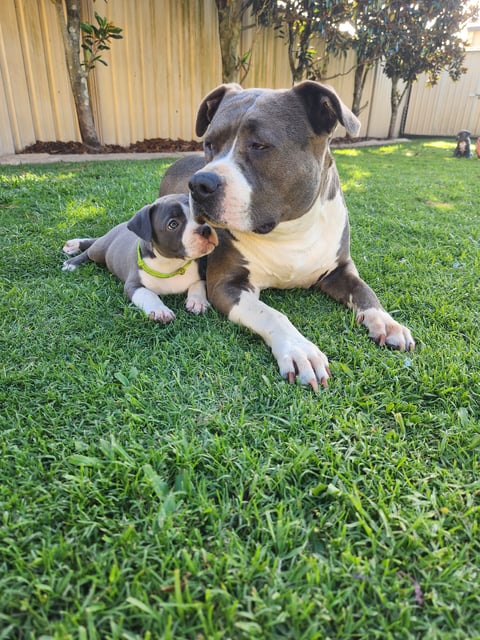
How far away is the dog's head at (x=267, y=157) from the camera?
2.32 metres

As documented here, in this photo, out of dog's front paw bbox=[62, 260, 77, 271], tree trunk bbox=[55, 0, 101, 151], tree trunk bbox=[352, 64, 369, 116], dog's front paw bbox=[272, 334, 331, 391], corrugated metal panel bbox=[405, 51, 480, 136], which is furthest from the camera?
corrugated metal panel bbox=[405, 51, 480, 136]

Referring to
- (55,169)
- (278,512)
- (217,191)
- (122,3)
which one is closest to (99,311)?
(217,191)

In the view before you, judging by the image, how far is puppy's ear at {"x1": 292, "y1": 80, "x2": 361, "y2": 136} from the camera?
2.39 m

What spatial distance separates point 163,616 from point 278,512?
0.44 m

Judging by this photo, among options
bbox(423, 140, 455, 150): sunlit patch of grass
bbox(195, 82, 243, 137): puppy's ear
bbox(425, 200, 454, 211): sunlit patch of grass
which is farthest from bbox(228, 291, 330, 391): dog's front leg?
bbox(423, 140, 455, 150): sunlit patch of grass

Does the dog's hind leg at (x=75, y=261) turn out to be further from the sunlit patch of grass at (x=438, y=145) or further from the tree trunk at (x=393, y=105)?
the tree trunk at (x=393, y=105)

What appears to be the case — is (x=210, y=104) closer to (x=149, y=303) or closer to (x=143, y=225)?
(x=143, y=225)

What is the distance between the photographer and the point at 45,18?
790 centimetres

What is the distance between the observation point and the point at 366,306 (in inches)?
105

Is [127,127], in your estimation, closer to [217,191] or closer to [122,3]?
[122,3]

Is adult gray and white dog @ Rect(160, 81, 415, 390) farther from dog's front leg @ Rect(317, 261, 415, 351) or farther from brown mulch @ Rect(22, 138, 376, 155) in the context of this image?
brown mulch @ Rect(22, 138, 376, 155)

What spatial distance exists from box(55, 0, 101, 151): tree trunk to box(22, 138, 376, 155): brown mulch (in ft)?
0.81

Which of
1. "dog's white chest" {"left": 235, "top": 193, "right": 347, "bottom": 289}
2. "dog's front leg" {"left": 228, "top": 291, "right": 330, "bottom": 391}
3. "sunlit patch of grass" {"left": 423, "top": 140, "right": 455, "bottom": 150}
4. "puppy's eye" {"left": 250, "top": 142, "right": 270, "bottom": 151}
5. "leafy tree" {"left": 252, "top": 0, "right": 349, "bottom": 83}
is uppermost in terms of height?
"leafy tree" {"left": 252, "top": 0, "right": 349, "bottom": 83}

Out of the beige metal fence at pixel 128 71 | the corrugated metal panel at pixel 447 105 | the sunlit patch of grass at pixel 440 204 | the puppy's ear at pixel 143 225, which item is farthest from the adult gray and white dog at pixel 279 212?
the corrugated metal panel at pixel 447 105
